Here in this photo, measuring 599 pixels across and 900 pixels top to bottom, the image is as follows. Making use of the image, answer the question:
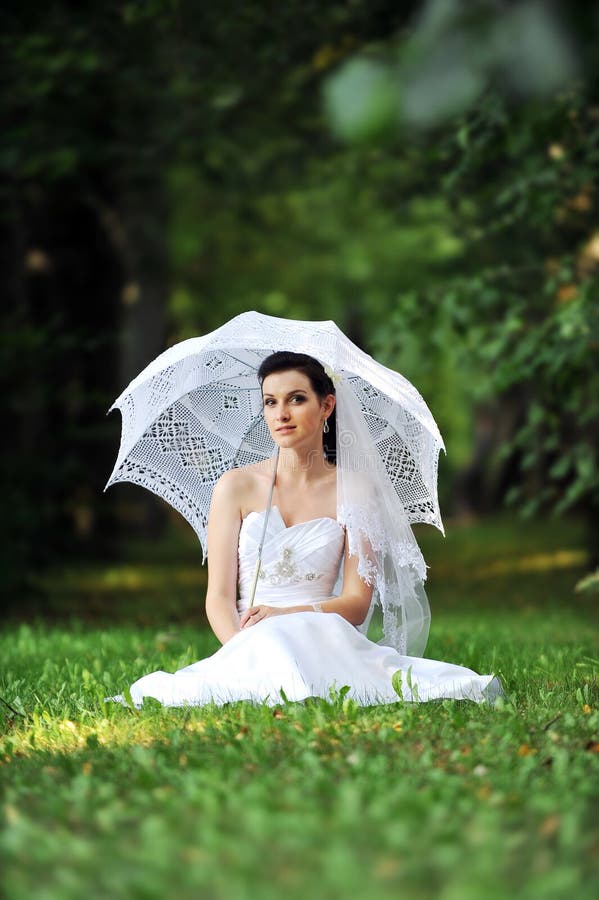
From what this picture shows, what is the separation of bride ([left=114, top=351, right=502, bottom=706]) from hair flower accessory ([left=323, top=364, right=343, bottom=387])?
6 cm

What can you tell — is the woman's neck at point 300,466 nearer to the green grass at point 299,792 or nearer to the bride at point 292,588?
the bride at point 292,588

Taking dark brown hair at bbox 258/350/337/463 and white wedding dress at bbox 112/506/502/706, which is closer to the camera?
white wedding dress at bbox 112/506/502/706

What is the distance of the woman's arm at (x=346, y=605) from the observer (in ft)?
19.9

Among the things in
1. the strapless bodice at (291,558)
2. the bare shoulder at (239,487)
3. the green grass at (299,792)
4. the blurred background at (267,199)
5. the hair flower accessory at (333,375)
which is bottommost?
the green grass at (299,792)

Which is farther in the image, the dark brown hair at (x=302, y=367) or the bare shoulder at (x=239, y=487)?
the bare shoulder at (x=239, y=487)

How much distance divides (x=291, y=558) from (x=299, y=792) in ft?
8.15

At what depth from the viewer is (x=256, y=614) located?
606 centimetres

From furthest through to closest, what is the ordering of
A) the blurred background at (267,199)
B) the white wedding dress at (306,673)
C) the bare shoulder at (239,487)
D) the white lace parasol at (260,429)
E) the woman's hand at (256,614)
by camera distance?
the bare shoulder at (239,487)
the white lace parasol at (260,429)
the woman's hand at (256,614)
the white wedding dress at (306,673)
the blurred background at (267,199)

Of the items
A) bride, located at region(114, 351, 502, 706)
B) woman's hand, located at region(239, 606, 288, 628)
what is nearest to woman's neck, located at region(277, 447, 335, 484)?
bride, located at region(114, 351, 502, 706)

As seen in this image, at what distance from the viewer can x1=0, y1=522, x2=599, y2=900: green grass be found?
2.95 m

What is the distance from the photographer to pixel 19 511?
12633 mm

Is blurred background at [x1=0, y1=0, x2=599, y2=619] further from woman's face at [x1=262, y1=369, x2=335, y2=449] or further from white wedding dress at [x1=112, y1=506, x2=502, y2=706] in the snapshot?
white wedding dress at [x1=112, y1=506, x2=502, y2=706]

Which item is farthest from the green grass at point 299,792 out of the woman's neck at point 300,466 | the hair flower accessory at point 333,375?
the hair flower accessory at point 333,375

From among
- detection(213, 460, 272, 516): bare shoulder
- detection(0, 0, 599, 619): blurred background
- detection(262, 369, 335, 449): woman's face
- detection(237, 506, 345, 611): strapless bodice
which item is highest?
detection(0, 0, 599, 619): blurred background
